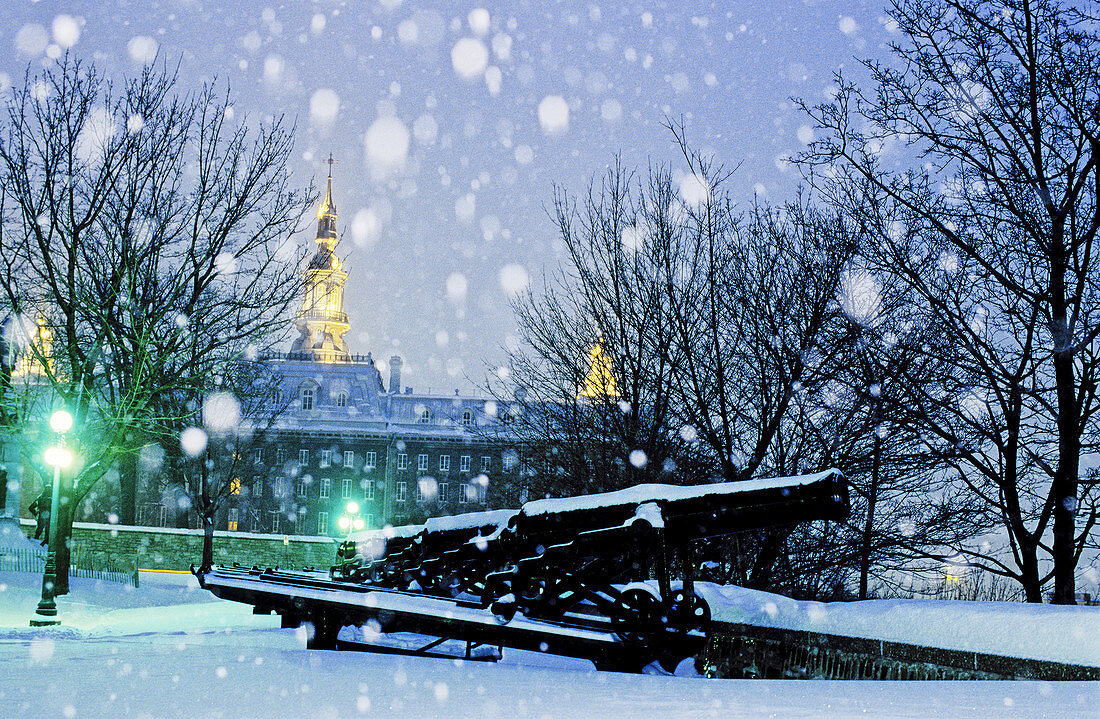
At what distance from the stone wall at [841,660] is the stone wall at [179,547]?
3494cm

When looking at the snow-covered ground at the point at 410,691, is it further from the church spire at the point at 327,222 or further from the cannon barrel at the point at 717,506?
the church spire at the point at 327,222

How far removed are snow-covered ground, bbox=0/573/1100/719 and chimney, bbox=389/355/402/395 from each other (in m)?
63.4

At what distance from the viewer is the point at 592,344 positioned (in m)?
15.2

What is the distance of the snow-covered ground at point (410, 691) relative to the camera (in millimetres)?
3537

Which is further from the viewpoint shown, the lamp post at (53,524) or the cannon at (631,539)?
the lamp post at (53,524)

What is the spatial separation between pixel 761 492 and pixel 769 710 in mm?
2299

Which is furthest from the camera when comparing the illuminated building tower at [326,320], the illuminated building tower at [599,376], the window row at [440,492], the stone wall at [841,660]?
the illuminated building tower at [326,320]

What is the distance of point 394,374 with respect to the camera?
69.8 metres

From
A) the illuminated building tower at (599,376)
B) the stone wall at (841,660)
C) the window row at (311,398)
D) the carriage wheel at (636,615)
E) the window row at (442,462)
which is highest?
the window row at (311,398)

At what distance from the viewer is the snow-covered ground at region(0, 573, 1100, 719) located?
11.6 ft

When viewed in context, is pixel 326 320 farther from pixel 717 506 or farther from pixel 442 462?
pixel 717 506

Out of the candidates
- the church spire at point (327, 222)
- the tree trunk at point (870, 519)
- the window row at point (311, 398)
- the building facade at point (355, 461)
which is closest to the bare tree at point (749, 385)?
the tree trunk at point (870, 519)

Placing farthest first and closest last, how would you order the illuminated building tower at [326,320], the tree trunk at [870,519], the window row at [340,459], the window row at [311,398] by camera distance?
1. the illuminated building tower at [326,320]
2. the window row at [311,398]
3. the window row at [340,459]
4. the tree trunk at [870,519]

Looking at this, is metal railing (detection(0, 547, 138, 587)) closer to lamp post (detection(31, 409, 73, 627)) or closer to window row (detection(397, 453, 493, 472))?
lamp post (detection(31, 409, 73, 627))
